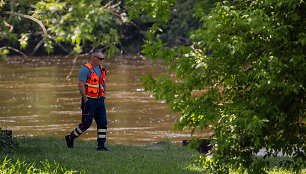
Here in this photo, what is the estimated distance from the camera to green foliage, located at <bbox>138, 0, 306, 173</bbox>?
682cm

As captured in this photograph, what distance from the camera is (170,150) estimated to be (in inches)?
494

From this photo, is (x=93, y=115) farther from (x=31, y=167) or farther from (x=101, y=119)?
(x=31, y=167)

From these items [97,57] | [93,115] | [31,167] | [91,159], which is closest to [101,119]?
[93,115]

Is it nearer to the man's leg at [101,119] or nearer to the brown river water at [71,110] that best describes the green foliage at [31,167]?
the man's leg at [101,119]

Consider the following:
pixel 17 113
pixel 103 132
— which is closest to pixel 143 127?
pixel 17 113

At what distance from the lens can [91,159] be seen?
9969mm

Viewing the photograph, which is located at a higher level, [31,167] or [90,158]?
[31,167]

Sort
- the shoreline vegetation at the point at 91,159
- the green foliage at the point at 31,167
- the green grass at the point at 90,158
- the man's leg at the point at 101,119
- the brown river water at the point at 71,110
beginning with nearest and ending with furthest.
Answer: the green foliage at the point at 31,167 → the shoreline vegetation at the point at 91,159 → the green grass at the point at 90,158 → the man's leg at the point at 101,119 → the brown river water at the point at 71,110

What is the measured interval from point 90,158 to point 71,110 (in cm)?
1196

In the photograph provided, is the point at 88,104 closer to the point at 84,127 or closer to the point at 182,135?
the point at 84,127

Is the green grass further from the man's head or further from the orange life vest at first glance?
the man's head

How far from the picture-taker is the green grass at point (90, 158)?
8859 millimetres

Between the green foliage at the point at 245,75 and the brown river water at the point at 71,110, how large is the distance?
16.5 ft

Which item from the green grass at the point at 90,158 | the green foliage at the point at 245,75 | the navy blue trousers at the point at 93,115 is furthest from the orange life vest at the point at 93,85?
the green foliage at the point at 245,75
